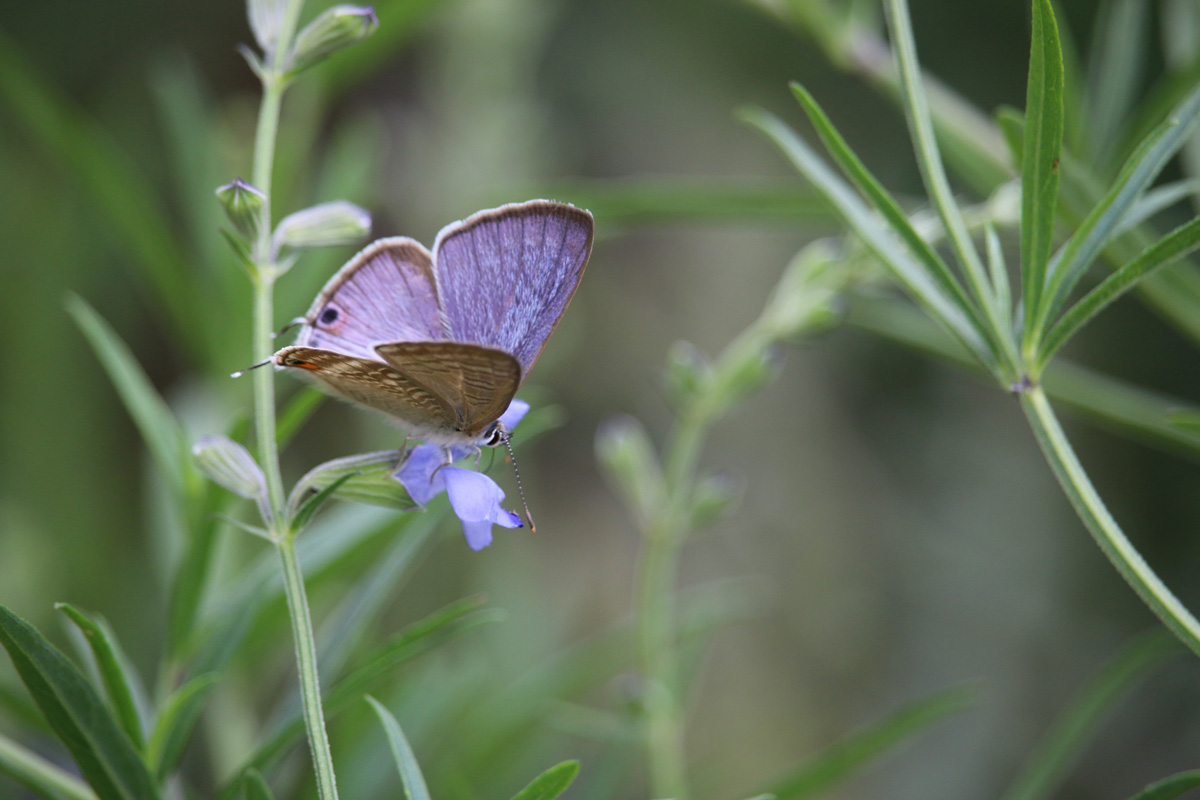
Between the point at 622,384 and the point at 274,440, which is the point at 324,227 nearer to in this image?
the point at 274,440

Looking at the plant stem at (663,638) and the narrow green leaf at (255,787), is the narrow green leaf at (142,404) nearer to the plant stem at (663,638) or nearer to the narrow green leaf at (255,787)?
the narrow green leaf at (255,787)

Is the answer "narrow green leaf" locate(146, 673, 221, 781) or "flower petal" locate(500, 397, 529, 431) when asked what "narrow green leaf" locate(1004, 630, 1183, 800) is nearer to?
"flower petal" locate(500, 397, 529, 431)

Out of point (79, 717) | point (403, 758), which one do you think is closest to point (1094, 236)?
point (403, 758)

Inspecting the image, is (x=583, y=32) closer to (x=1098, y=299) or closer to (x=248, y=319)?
(x=248, y=319)

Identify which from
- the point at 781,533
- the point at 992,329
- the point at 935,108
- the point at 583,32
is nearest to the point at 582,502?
the point at 781,533

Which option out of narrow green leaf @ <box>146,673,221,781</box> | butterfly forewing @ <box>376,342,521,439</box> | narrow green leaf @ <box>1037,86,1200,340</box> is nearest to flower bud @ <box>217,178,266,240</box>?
butterfly forewing @ <box>376,342,521,439</box>

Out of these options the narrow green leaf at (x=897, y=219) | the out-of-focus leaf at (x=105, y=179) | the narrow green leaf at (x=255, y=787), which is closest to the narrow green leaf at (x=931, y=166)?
the narrow green leaf at (x=897, y=219)

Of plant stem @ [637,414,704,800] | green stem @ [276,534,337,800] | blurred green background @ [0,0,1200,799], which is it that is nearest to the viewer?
green stem @ [276,534,337,800]
